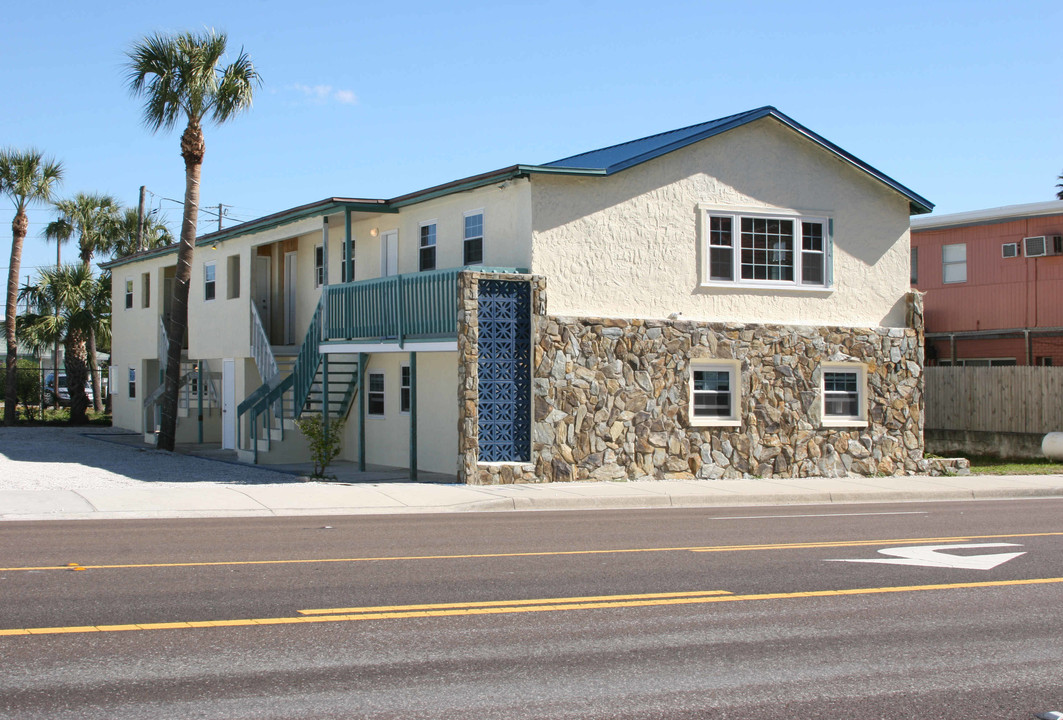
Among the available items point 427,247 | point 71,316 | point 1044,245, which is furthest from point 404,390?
point 71,316

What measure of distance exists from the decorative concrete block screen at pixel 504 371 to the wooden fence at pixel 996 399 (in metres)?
14.5

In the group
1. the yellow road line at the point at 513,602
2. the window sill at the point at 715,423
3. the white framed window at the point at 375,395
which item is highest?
the white framed window at the point at 375,395

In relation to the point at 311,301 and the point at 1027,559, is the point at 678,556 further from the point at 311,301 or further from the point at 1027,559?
the point at 311,301

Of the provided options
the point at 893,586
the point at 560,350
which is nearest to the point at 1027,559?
the point at 893,586

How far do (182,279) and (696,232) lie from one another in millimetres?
13574

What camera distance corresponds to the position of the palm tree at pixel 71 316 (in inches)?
1585

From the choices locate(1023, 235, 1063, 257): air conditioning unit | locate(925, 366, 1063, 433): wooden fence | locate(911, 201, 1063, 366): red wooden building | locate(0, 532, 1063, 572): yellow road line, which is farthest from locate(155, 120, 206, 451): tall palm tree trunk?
locate(1023, 235, 1063, 257): air conditioning unit

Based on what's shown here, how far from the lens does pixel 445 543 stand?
1292 cm

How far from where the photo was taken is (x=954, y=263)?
33812 millimetres

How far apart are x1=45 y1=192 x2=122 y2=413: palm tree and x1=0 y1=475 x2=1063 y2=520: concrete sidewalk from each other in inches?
1067

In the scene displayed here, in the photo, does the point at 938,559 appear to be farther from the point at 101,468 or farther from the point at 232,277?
the point at 232,277

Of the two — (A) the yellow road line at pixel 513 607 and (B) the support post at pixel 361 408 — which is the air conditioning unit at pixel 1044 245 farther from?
(A) the yellow road line at pixel 513 607

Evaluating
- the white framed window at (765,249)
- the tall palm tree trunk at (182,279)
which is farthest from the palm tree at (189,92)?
the white framed window at (765,249)

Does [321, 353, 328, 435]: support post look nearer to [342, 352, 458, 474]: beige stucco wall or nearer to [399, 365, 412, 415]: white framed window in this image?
[342, 352, 458, 474]: beige stucco wall
